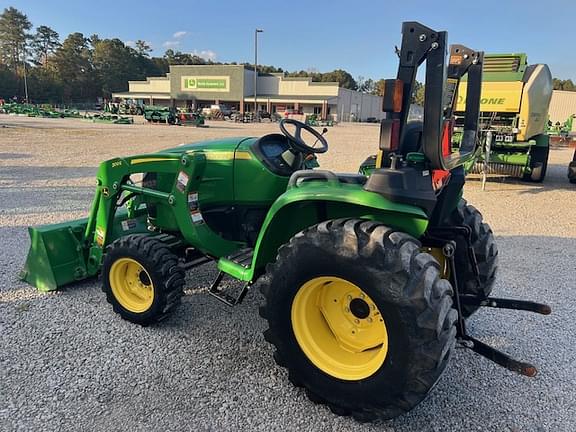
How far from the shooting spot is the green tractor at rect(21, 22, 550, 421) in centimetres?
225

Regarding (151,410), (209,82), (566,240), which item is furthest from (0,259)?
(209,82)

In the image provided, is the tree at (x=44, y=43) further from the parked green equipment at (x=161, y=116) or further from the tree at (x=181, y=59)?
the parked green equipment at (x=161, y=116)

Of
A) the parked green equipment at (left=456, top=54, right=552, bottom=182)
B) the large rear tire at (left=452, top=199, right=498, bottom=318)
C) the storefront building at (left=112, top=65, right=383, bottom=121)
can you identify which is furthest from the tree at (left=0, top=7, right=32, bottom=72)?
the large rear tire at (left=452, top=199, right=498, bottom=318)

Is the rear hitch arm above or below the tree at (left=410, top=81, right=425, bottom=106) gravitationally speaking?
below

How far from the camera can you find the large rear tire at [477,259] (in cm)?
329

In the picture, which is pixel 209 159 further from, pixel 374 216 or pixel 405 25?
pixel 405 25

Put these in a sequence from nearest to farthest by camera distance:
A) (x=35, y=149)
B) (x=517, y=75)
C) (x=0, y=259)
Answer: (x=0, y=259), (x=517, y=75), (x=35, y=149)

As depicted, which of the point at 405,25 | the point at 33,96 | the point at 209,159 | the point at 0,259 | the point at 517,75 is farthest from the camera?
the point at 33,96

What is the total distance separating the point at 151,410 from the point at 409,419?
153 centimetres

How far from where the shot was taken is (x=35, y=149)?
15531 mm

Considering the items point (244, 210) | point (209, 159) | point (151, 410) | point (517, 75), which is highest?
point (517, 75)

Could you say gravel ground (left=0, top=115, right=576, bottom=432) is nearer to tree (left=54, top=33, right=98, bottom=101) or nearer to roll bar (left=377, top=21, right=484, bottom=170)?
roll bar (left=377, top=21, right=484, bottom=170)

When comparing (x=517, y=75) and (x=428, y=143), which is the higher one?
(x=517, y=75)

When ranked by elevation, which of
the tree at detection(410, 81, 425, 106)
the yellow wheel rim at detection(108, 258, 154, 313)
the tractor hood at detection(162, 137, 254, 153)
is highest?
the tree at detection(410, 81, 425, 106)
